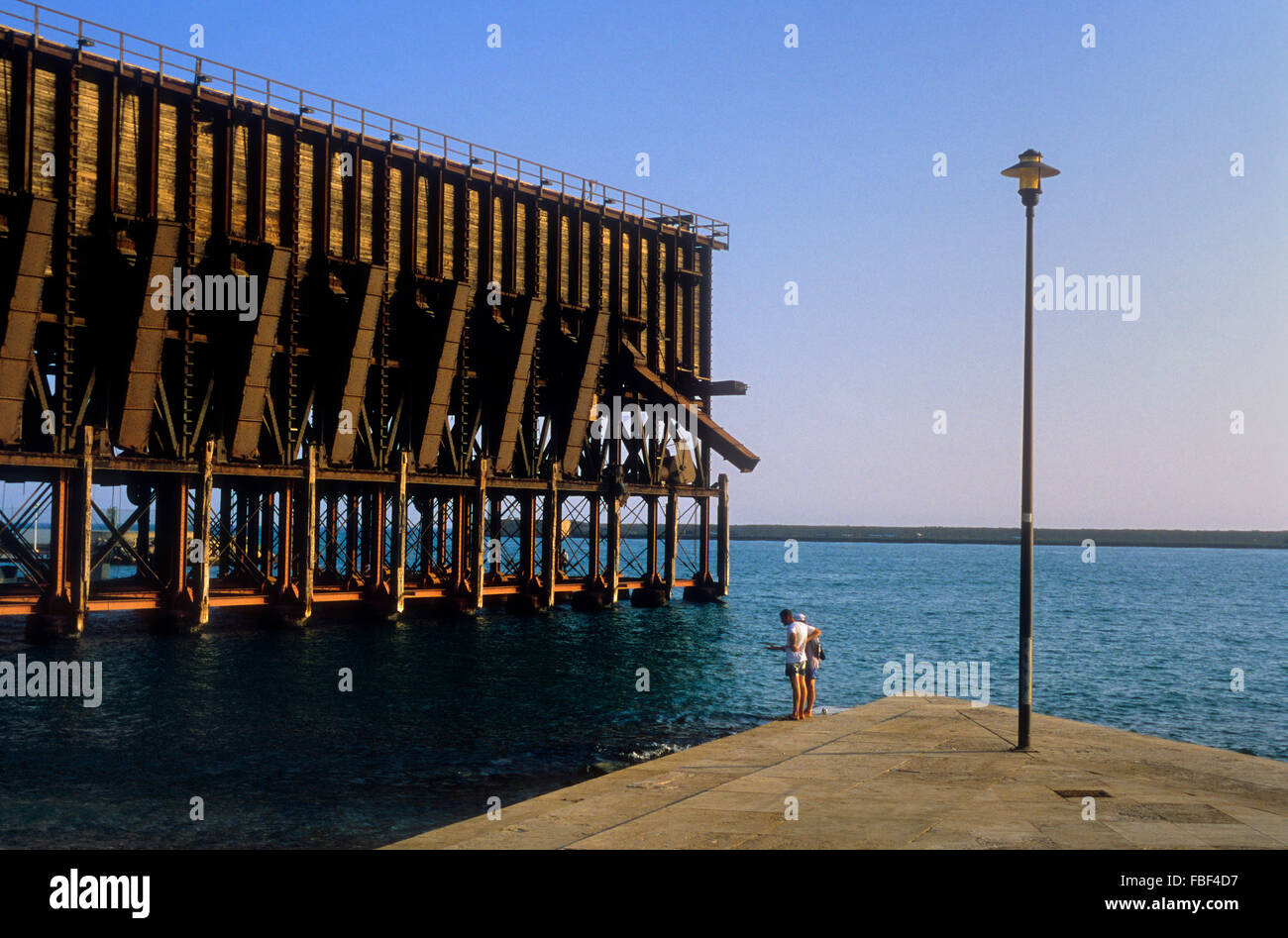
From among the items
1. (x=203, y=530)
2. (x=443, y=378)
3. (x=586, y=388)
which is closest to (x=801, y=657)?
(x=203, y=530)

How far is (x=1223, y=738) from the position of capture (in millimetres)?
26703

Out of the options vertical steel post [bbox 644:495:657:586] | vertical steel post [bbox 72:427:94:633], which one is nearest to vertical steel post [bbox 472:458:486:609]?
vertical steel post [bbox 644:495:657:586]

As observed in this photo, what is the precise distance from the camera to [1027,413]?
17062mm

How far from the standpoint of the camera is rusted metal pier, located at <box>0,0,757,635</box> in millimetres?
35406

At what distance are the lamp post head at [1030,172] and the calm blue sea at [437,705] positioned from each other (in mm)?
10857

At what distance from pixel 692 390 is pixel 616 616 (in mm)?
15549

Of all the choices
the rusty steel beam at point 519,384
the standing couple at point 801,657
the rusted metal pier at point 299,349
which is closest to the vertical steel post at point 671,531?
the rusted metal pier at point 299,349

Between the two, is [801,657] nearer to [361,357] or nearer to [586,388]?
[361,357]

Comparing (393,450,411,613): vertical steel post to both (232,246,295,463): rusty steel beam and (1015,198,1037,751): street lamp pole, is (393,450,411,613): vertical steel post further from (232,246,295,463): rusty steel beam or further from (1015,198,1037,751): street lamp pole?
(1015,198,1037,751): street lamp pole

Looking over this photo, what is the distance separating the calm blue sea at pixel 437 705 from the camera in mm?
16500

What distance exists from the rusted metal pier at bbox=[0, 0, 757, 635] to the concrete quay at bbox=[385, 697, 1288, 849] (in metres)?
25.2
